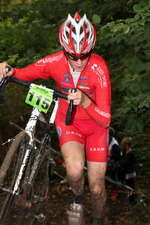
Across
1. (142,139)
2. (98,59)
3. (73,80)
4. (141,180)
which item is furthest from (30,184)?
(142,139)

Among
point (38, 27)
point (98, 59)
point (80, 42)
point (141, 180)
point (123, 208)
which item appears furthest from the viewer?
point (141, 180)

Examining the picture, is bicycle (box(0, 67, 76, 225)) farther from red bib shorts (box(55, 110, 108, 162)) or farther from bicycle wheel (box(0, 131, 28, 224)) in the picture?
red bib shorts (box(55, 110, 108, 162))

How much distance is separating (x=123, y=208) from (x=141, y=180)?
1397mm

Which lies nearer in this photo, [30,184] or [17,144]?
[17,144]

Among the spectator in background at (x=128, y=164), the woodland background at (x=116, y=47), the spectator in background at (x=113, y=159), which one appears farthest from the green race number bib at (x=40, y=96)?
the spectator in background at (x=128, y=164)

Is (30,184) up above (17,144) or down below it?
below

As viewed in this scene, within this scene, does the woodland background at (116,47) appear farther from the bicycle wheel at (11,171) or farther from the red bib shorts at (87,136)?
the bicycle wheel at (11,171)

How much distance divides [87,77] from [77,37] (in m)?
0.54

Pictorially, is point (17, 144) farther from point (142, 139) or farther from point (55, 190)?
point (142, 139)

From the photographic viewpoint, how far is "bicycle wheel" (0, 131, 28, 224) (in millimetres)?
3406

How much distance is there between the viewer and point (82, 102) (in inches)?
123

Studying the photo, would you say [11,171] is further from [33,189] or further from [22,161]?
[33,189]

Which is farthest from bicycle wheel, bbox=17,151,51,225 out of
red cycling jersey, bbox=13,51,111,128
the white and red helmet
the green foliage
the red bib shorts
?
the green foliage

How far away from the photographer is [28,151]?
3.67 m
